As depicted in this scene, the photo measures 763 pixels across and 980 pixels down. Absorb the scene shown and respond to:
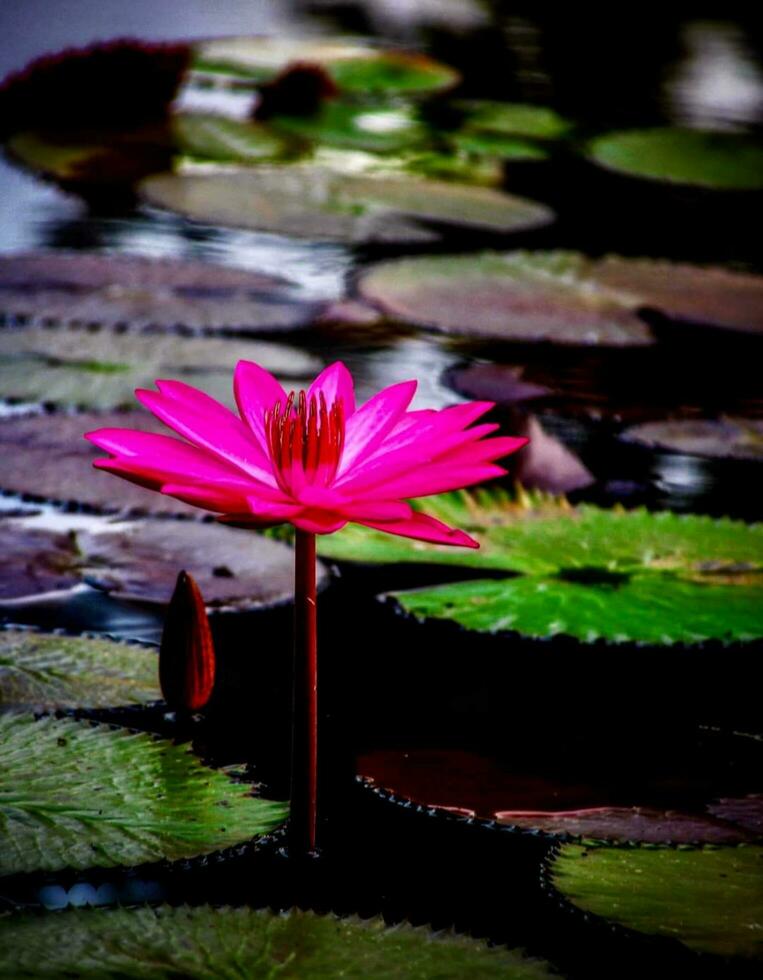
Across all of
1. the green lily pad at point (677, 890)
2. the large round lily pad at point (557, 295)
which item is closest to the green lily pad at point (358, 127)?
the large round lily pad at point (557, 295)

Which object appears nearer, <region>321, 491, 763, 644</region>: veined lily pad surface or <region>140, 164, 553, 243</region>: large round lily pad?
<region>321, 491, 763, 644</region>: veined lily pad surface

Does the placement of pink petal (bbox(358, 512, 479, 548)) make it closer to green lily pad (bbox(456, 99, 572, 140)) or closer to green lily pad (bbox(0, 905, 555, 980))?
green lily pad (bbox(0, 905, 555, 980))

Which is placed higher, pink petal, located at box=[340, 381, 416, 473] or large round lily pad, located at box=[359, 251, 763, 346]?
pink petal, located at box=[340, 381, 416, 473]

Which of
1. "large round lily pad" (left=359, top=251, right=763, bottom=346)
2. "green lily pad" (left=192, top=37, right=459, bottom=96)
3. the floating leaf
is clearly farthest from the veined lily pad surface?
"green lily pad" (left=192, top=37, right=459, bottom=96)

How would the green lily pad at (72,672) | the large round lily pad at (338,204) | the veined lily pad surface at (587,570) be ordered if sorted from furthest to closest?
the large round lily pad at (338,204)
the veined lily pad surface at (587,570)
the green lily pad at (72,672)

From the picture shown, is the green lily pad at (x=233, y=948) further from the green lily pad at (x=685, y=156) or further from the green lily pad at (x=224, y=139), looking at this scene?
the green lily pad at (x=685, y=156)

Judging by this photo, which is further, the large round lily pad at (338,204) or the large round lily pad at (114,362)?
the large round lily pad at (338,204)

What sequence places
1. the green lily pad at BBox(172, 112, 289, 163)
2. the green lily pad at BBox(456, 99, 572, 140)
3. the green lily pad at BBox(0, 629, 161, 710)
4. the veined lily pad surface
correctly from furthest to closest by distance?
the green lily pad at BBox(456, 99, 572, 140), the green lily pad at BBox(172, 112, 289, 163), the veined lily pad surface, the green lily pad at BBox(0, 629, 161, 710)
